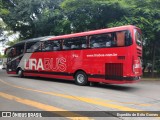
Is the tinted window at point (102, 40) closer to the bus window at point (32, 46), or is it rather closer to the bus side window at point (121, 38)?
the bus side window at point (121, 38)

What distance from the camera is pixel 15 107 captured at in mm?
7410

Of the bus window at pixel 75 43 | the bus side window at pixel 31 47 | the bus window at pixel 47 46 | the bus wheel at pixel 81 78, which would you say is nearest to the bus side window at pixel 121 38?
the bus window at pixel 75 43

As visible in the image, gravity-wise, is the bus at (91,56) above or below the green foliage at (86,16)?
below

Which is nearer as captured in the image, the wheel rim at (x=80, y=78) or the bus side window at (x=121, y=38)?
the bus side window at (x=121, y=38)

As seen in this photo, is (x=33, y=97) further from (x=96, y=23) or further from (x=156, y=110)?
(x=96, y=23)

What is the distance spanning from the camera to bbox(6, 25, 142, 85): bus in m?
12.3

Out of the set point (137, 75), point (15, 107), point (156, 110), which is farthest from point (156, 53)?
point (15, 107)

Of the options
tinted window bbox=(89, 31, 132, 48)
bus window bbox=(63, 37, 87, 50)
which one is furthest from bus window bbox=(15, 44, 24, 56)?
tinted window bbox=(89, 31, 132, 48)

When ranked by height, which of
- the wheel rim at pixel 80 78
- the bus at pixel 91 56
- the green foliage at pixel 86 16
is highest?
the green foliage at pixel 86 16

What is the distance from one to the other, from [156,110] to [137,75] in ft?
17.0

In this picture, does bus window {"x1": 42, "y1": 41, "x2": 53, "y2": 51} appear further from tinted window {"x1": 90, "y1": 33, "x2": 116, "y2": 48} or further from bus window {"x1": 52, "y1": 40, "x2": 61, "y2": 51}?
tinted window {"x1": 90, "y1": 33, "x2": 116, "y2": 48}

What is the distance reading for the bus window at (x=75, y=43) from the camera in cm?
1435

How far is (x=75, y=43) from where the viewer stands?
48.8 feet

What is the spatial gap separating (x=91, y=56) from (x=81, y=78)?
1630 mm
